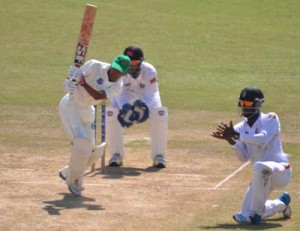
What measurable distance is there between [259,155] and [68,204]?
2.29 meters

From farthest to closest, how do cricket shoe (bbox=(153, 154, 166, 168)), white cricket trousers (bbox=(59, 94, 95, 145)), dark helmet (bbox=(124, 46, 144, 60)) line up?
cricket shoe (bbox=(153, 154, 166, 168)) → dark helmet (bbox=(124, 46, 144, 60)) → white cricket trousers (bbox=(59, 94, 95, 145))

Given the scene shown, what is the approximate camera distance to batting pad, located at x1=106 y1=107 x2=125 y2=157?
50.6 ft

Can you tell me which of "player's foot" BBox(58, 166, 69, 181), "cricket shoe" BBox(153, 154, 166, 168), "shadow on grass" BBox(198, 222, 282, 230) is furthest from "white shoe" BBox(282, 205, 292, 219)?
"cricket shoe" BBox(153, 154, 166, 168)

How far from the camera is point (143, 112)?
15.3 meters

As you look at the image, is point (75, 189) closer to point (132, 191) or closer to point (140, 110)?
point (132, 191)

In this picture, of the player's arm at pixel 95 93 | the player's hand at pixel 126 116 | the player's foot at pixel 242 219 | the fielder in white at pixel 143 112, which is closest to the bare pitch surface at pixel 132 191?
the player's foot at pixel 242 219

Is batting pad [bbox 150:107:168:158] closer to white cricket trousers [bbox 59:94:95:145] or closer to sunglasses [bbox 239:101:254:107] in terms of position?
white cricket trousers [bbox 59:94:95:145]

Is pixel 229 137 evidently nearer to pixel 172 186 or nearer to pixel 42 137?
pixel 172 186

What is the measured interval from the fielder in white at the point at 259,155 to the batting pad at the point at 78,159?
6.28 feet

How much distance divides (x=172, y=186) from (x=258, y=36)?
15023 millimetres

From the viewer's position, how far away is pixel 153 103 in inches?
611

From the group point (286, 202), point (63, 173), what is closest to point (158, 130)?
point (63, 173)

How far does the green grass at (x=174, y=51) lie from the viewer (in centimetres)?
2067

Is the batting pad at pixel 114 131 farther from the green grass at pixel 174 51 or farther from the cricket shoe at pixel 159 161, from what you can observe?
the green grass at pixel 174 51
